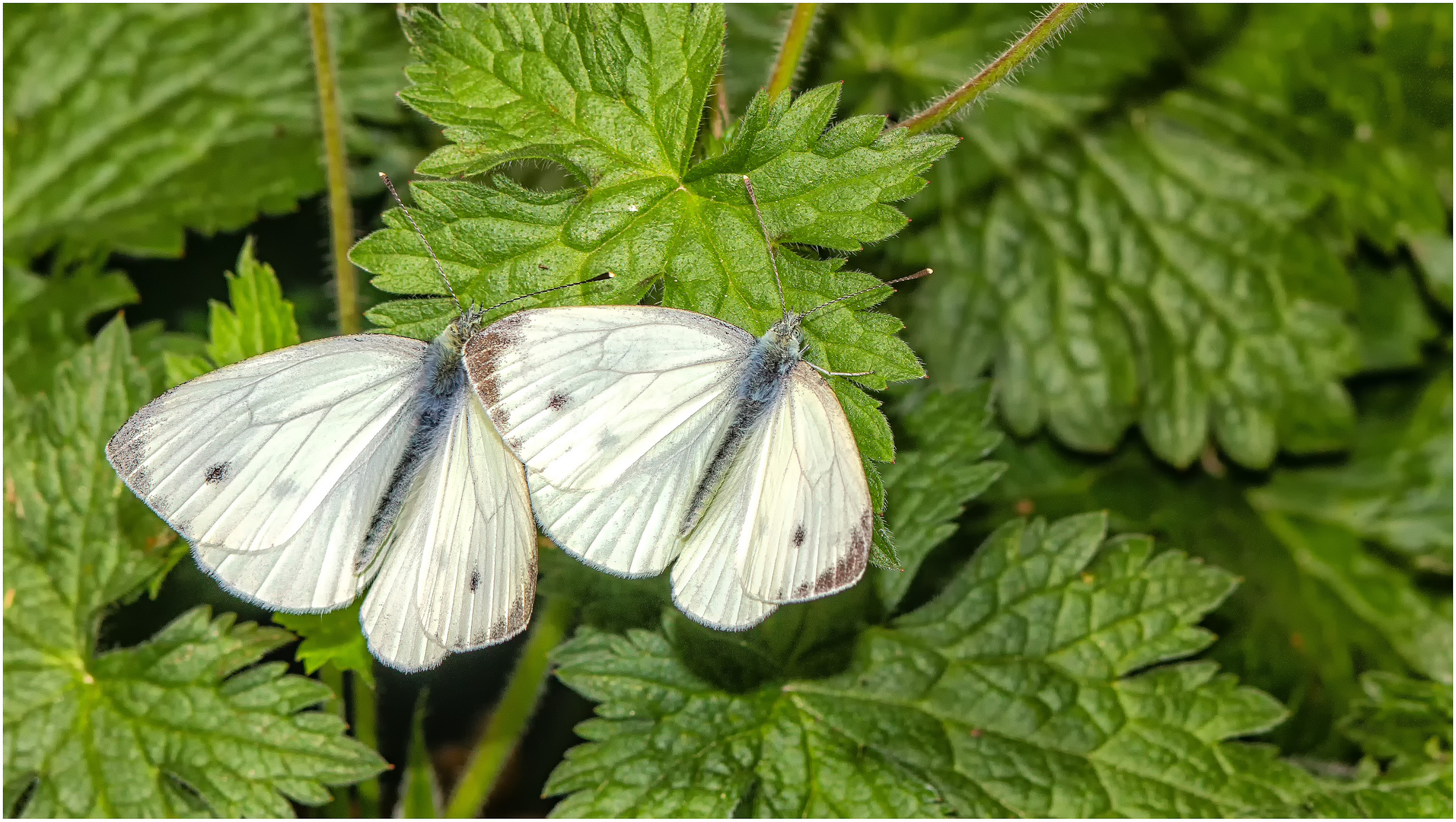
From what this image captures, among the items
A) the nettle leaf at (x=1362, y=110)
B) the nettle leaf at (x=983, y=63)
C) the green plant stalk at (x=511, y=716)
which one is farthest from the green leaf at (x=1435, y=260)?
the green plant stalk at (x=511, y=716)

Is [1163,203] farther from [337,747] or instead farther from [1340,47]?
[337,747]

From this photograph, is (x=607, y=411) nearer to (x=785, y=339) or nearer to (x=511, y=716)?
(x=785, y=339)

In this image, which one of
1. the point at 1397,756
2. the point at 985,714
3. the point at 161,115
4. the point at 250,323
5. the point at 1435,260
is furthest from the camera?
the point at 1435,260

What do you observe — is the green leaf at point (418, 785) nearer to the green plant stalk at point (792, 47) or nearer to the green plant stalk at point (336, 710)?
the green plant stalk at point (336, 710)

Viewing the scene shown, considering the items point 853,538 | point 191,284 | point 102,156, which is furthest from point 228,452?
point 102,156

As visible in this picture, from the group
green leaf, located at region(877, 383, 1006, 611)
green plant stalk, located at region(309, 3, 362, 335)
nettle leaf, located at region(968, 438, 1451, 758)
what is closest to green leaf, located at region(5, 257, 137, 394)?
green plant stalk, located at region(309, 3, 362, 335)

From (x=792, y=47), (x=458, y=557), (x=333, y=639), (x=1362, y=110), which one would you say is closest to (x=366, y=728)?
(x=333, y=639)
